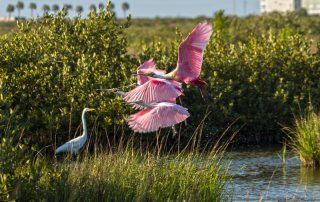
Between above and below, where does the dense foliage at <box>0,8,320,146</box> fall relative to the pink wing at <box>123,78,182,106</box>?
below

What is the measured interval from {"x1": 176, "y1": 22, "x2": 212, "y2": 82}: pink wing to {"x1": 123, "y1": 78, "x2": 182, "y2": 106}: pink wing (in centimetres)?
20

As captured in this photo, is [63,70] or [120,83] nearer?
[63,70]

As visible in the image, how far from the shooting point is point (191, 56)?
11.3 meters

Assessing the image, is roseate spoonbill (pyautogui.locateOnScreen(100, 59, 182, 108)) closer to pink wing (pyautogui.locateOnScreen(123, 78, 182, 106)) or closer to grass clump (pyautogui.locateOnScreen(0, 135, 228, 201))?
pink wing (pyautogui.locateOnScreen(123, 78, 182, 106))

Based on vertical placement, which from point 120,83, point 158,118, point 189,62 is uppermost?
point 189,62

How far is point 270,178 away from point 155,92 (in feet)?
11.8

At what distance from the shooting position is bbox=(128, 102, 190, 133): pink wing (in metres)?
10.6

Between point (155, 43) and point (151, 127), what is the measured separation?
960 centimetres

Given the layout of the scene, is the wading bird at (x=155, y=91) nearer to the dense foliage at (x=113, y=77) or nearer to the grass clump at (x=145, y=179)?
the grass clump at (x=145, y=179)

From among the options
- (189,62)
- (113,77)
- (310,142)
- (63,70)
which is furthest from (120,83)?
(189,62)

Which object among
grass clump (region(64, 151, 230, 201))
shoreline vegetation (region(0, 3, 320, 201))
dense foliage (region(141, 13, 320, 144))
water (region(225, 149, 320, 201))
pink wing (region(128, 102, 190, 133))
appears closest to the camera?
grass clump (region(64, 151, 230, 201))

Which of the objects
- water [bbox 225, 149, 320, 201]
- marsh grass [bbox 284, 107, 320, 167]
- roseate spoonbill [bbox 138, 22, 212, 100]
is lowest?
water [bbox 225, 149, 320, 201]

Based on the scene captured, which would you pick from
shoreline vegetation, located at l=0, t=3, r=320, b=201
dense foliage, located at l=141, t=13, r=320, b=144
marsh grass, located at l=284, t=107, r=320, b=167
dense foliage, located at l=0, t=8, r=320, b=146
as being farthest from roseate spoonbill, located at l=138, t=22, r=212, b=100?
dense foliage, located at l=141, t=13, r=320, b=144

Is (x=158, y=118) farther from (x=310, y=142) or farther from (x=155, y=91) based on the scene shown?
(x=310, y=142)
